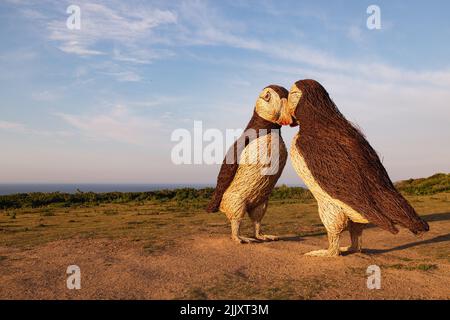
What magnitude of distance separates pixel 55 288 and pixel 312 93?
4998mm

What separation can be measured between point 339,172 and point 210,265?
8.28 feet

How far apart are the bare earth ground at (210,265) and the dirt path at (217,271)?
1 centimetres

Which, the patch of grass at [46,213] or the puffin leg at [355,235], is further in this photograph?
the patch of grass at [46,213]

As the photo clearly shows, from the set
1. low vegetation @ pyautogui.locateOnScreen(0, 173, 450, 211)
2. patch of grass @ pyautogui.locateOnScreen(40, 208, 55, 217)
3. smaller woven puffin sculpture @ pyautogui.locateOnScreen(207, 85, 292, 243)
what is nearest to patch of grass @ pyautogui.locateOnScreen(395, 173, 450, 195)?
low vegetation @ pyautogui.locateOnScreen(0, 173, 450, 211)

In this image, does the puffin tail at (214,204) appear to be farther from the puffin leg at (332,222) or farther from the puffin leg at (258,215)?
the puffin leg at (332,222)

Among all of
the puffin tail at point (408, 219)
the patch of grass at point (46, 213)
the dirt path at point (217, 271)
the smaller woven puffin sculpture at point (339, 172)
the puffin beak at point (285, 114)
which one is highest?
the puffin beak at point (285, 114)

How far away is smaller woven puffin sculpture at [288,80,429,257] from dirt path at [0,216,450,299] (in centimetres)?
70

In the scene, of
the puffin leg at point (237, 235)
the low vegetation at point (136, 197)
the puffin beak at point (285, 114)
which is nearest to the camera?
the puffin beak at point (285, 114)

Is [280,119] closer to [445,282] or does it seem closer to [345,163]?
[345,163]

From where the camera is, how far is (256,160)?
7.63 m

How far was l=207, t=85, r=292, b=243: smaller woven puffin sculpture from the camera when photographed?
764 centimetres

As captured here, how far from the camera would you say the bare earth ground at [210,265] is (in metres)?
5.10

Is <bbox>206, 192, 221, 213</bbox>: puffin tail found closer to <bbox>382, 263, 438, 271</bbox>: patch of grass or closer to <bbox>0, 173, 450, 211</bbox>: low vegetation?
<bbox>382, 263, 438, 271</bbox>: patch of grass

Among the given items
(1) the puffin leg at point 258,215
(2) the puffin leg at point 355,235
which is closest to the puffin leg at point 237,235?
(1) the puffin leg at point 258,215
